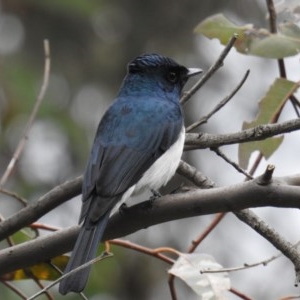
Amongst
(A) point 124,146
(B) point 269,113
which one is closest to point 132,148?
(A) point 124,146

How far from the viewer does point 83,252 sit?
338 centimetres

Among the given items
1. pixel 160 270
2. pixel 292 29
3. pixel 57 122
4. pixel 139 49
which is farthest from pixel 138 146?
pixel 139 49

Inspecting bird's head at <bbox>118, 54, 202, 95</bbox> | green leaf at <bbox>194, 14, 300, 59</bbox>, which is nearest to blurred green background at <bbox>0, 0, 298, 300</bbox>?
bird's head at <bbox>118, 54, 202, 95</bbox>

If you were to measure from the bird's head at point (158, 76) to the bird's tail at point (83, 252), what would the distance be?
1.39 m

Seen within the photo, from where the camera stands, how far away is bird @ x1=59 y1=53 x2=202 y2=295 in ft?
11.4

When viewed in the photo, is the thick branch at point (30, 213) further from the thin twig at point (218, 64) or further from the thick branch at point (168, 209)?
the thin twig at point (218, 64)

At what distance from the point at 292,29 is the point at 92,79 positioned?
17.3 feet

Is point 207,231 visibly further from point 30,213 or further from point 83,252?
point 30,213

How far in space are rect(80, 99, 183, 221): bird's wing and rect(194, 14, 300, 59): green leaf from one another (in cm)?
52

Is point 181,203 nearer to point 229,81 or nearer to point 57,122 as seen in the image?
point 57,122

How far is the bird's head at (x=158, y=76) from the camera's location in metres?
4.75

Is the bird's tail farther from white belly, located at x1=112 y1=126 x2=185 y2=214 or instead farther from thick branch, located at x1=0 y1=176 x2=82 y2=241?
white belly, located at x1=112 y1=126 x2=185 y2=214

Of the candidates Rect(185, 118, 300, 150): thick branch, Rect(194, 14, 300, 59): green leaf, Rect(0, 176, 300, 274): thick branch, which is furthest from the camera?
Rect(194, 14, 300, 59): green leaf

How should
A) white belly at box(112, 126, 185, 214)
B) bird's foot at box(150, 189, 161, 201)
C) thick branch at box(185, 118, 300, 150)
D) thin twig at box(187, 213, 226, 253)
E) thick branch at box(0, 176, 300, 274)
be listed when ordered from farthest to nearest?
white belly at box(112, 126, 185, 214)
thin twig at box(187, 213, 226, 253)
bird's foot at box(150, 189, 161, 201)
thick branch at box(185, 118, 300, 150)
thick branch at box(0, 176, 300, 274)
